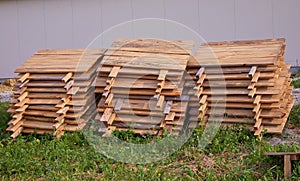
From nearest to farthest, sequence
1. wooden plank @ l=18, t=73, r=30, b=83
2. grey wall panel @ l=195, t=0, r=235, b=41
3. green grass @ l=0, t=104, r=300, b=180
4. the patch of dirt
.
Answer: green grass @ l=0, t=104, r=300, b=180
the patch of dirt
wooden plank @ l=18, t=73, r=30, b=83
grey wall panel @ l=195, t=0, r=235, b=41

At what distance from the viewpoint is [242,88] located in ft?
25.9

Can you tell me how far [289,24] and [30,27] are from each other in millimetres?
7510

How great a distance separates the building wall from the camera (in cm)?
1337

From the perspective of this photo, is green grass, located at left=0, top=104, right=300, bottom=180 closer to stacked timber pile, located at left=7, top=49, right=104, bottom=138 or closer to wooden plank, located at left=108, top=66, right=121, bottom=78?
stacked timber pile, located at left=7, top=49, right=104, bottom=138

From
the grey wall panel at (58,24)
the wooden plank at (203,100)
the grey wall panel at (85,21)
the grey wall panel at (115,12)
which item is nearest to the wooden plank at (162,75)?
the wooden plank at (203,100)

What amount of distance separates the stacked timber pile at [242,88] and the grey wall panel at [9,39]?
28.6ft

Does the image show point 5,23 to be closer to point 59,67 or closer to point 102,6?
point 102,6

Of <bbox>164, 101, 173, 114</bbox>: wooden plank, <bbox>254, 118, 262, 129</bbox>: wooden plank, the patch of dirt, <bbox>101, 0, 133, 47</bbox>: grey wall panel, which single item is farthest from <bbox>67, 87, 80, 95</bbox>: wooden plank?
<bbox>101, 0, 133, 47</bbox>: grey wall panel

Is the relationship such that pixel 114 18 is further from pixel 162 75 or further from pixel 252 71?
pixel 252 71

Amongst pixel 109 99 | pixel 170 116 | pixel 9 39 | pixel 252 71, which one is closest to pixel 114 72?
pixel 109 99

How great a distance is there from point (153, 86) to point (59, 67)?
1.75 m

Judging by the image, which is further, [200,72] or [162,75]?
[200,72]

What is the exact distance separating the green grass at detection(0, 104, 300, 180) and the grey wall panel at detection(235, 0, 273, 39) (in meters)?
6.31

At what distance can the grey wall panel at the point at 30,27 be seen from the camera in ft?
50.0
